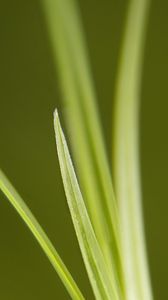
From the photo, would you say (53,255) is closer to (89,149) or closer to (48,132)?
(89,149)

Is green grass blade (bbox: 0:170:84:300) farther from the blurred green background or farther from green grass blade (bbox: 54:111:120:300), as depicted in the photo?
the blurred green background

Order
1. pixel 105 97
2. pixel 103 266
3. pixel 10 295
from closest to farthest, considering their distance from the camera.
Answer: pixel 103 266
pixel 10 295
pixel 105 97

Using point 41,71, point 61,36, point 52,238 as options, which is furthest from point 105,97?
point 61,36


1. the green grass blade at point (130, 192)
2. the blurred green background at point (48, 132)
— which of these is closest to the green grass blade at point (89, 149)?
the green grass blade at point (130, 192)

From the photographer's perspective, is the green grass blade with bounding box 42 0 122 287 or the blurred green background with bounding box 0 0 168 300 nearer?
the green grass blade with bounding box 42 0 122 287

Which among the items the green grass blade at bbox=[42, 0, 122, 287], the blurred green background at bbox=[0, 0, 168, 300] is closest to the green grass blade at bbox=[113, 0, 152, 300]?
the green grass blade at bbox=[42, 0, 122, 287]

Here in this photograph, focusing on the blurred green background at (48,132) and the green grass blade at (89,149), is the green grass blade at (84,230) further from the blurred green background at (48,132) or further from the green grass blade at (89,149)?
the blurred green background at (48,132)

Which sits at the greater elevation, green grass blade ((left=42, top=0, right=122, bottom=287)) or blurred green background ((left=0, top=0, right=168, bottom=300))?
green grass blade ((left=42, top=0, right=122, bottom=287))

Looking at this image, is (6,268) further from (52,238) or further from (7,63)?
(7,63)
